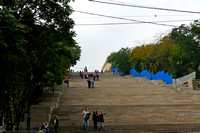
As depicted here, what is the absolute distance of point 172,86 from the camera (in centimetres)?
3359

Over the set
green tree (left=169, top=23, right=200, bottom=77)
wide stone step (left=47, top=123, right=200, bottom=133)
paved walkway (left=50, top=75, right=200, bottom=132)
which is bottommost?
wide stone step (left=47, top=123, right=200, bottom=133)

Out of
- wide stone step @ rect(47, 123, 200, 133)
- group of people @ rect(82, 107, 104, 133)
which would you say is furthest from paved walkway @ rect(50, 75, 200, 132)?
group of people @ rect(82, 107, 104, 133)

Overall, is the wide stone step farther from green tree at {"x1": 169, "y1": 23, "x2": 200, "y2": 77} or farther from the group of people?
green tree at {"x1": 169, "y1": 23, "x2": 200, "y2": 77}

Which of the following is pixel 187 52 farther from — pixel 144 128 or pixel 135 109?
pixel 144 128

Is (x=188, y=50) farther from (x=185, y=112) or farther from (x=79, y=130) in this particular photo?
(x=79, y=130)

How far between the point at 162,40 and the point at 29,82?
122 feet

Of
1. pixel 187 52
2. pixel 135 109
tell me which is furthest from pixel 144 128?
pixel 187 52

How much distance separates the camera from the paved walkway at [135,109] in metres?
18.0

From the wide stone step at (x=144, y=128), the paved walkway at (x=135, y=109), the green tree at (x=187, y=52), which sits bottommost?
the wide stone step at (x=144, y=128)

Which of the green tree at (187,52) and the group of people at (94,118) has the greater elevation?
the green tree at (187,52)

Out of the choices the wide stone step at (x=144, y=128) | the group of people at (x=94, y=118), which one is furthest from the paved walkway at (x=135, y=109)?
the group of people at (x=94, y=118)

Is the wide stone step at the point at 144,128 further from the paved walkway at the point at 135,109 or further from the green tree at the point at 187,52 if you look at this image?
the green tree at the point at 187,52

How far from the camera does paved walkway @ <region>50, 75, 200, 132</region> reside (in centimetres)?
1795

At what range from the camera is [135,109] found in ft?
72.8
